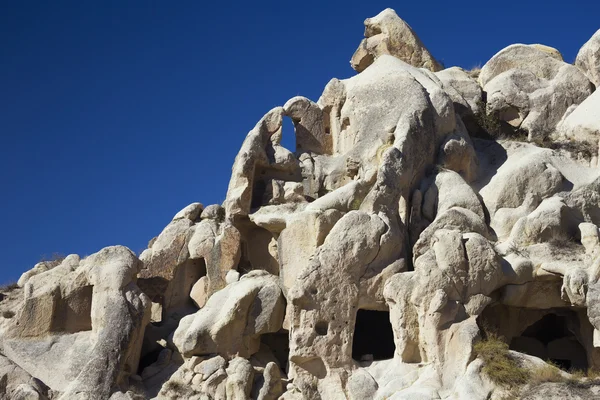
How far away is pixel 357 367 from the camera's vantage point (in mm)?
24906

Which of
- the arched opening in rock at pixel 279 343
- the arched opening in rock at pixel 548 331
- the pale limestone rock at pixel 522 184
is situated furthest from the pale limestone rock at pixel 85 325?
the pale limestone rock at pixel 522 184

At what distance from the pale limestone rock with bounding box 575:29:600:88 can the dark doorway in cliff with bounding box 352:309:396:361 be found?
985cm

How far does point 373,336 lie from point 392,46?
1059 cm

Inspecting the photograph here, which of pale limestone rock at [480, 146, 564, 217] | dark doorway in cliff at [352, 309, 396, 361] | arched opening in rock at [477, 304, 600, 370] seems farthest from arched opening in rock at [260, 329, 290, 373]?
pale limestone rock at [480, 146, 564, 217]

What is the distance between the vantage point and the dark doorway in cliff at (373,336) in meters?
27.8

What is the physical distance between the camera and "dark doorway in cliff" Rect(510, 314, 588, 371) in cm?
2680

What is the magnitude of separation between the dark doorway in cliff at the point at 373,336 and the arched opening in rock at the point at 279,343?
163 cm

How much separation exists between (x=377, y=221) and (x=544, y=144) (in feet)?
22.0

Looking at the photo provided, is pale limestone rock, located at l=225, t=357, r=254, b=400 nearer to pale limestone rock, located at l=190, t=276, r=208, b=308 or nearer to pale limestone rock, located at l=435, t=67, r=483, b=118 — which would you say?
pale limestone rock, located at l=190, t=276, r=208, b=308

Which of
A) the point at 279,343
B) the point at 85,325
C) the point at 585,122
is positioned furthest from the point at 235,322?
the point at 585,122

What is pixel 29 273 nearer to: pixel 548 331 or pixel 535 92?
pixel 548 331

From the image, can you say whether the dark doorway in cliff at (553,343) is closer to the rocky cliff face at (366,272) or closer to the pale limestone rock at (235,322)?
the rocky cliff face at (366,272)

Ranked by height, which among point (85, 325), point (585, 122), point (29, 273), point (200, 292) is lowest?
point (85, 325)

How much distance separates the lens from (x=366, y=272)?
25375 mm
